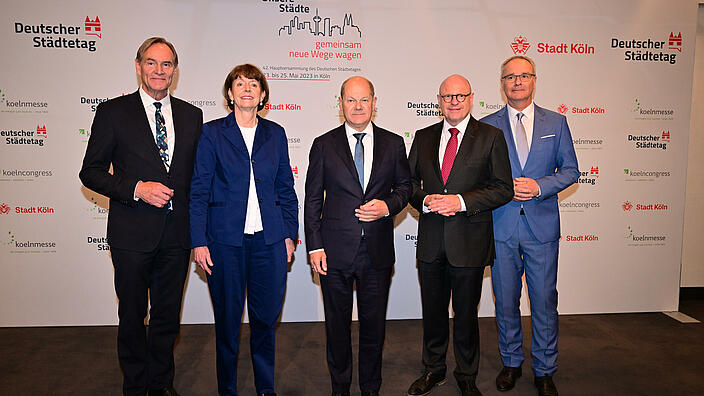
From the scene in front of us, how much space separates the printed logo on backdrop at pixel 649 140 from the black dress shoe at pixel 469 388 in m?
3.01

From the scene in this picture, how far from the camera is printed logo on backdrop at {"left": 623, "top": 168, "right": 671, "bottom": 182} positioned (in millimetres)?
4719

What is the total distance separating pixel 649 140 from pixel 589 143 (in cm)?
59

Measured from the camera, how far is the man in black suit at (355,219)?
9.05 feet

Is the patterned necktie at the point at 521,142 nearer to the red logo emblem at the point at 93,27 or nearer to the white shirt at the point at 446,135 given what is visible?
the white shirt at the point at 446,135

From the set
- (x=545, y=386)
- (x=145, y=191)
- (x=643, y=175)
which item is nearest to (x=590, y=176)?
(x=643, y=175)

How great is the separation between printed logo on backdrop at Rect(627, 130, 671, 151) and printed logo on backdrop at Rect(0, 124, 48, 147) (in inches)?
206

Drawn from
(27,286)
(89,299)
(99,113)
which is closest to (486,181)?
(99,113)

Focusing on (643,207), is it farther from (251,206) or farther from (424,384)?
(251,206)

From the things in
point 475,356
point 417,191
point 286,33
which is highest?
point 286,33

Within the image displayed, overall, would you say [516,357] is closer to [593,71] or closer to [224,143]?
[224,143]

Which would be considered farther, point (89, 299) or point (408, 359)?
point (89, 299)

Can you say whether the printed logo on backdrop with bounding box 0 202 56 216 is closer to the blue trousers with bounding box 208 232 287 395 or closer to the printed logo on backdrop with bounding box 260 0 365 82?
the printed logo on backdrop with bounding box 260 0 365 82

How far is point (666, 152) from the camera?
15.5 feet

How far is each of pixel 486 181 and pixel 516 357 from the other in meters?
1.21
